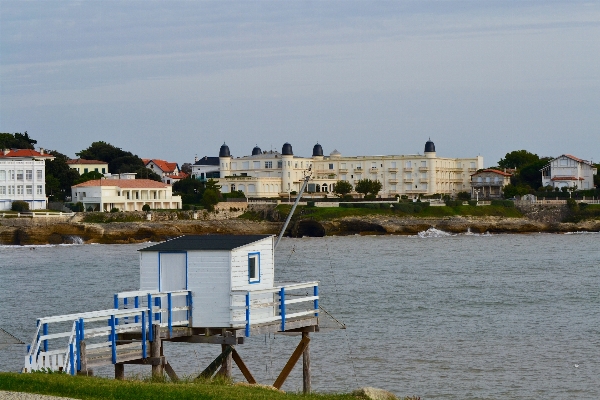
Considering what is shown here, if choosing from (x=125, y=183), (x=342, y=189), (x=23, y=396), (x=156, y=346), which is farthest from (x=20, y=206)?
(x=23, y=396)

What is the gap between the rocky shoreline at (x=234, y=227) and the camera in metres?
101

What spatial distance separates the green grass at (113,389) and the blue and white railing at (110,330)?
130 cm

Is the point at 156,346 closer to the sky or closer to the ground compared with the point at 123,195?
closer to the ground

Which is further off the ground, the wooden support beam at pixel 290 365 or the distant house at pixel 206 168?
the distant house at pixel 206 168

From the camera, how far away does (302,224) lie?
115 metres

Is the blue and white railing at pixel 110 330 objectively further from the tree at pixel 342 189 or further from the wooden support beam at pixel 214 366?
the tree at pixel 342 189

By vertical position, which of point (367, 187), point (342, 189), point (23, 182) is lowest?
point (342, 189)

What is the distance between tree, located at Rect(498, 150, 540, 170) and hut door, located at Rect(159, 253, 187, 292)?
15752 cm

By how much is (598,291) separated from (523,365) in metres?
21.2

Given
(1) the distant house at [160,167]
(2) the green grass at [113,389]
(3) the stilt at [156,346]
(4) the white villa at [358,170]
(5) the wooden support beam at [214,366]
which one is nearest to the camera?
(2) the green grass at [113,389]

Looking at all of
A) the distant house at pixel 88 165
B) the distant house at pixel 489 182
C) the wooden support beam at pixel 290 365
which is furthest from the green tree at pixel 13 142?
the wooden support beam at pixel 290 365

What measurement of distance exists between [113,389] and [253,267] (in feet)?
21.0

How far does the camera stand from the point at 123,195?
123m

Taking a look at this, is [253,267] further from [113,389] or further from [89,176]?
[89,176]
